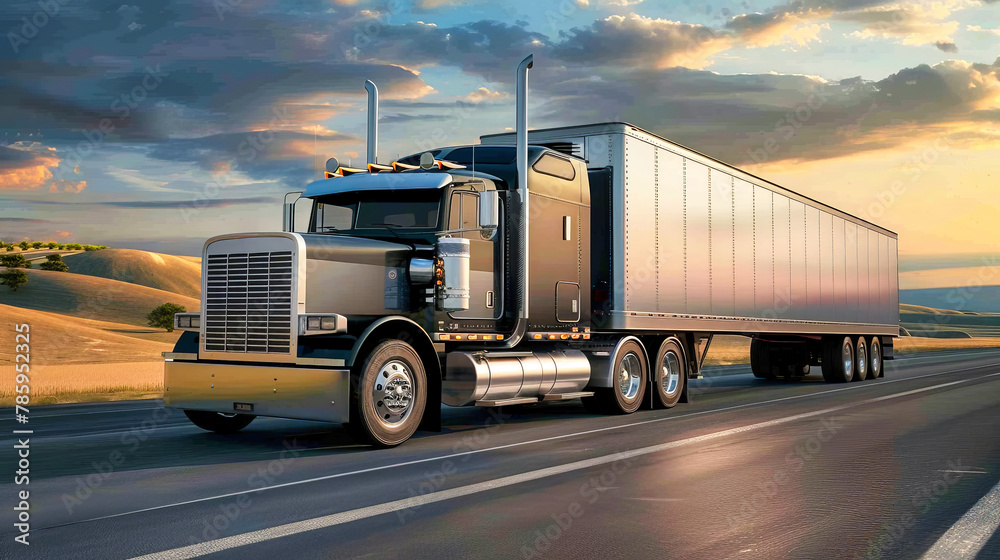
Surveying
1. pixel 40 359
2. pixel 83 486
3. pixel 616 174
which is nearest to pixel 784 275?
pixel 616 174

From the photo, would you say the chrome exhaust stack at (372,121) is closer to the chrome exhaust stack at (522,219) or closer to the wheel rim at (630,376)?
the chrome exhaust stack at (522,219)

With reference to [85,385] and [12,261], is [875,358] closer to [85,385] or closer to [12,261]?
[85,385]

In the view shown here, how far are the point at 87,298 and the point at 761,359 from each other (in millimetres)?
85405

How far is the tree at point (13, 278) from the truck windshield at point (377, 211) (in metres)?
93.9

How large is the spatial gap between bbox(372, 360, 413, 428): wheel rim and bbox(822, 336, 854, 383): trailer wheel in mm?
16300

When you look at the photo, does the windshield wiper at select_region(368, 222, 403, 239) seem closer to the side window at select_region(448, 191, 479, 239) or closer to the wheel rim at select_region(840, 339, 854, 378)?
the side window at select_region(448, 191, 479, 239)

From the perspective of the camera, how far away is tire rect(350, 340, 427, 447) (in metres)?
9.25

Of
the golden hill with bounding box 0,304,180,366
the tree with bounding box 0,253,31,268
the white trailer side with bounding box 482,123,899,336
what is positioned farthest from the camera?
the tree with bounding box 0,253,31,268

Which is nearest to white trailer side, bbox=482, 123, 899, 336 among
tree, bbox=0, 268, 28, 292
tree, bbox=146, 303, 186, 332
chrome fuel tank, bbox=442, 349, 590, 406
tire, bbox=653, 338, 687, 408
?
tire, bbox=653, 338, 687, 408

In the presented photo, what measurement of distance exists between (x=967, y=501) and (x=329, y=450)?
19.9 ft

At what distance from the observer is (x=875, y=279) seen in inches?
1051

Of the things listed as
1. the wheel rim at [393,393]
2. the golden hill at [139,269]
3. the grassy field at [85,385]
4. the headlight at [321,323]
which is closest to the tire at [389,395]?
the wheel rim at [393,393]

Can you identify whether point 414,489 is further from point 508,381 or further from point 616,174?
point 616,174

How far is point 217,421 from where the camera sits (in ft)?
36.0
